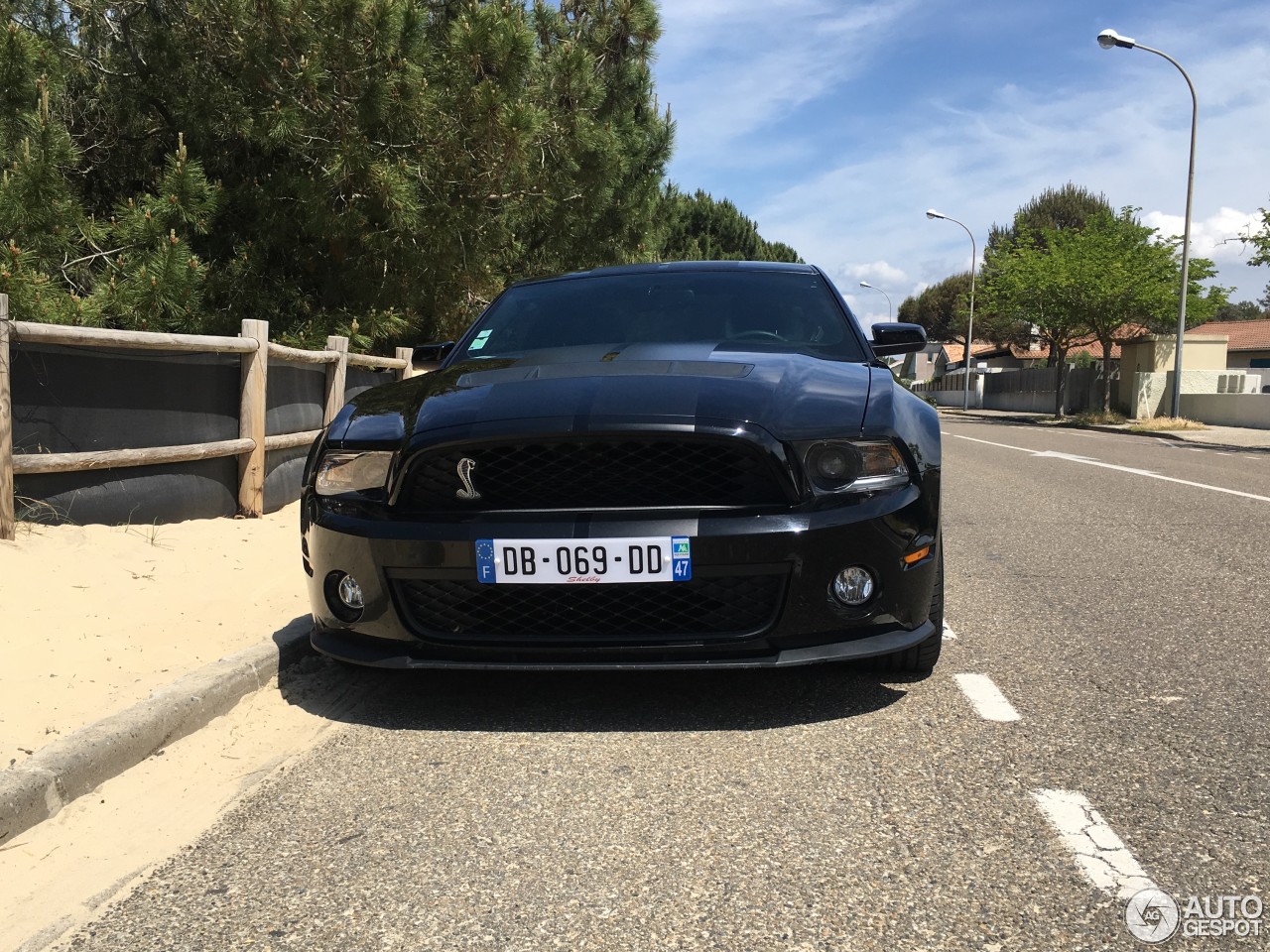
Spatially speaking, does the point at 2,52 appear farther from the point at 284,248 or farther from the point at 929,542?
the point at 929,542

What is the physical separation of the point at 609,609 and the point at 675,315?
173cm

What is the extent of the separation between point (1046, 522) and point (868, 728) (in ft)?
16.9

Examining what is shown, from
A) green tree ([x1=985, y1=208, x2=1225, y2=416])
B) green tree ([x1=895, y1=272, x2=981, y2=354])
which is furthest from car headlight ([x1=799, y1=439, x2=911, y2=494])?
green tree ([x1=895, y1=272, x2=981, y2=354])

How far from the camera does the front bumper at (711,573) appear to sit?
3.03 meters

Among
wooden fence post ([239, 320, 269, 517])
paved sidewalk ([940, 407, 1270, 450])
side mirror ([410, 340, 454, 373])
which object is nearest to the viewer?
side mirror ([410, 340, 454, 373])

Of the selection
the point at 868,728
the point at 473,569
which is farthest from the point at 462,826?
the point at 868,728

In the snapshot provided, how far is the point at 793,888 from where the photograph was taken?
7.33ft

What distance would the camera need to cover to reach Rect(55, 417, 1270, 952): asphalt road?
A: 212 cm

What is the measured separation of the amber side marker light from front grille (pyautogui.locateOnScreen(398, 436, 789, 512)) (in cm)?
41

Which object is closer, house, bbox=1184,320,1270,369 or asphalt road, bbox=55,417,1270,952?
asphalt road, bbox=55,417,1270,952

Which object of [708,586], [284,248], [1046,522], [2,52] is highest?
[2,52]

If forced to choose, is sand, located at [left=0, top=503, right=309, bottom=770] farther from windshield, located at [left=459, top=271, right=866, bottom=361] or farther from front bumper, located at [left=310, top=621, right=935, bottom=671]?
windshield, located at [left=459, top=271, right=866, bottom=361]

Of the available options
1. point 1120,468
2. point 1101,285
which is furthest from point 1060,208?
point 1120,468

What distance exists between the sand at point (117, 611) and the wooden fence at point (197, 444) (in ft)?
1.02
